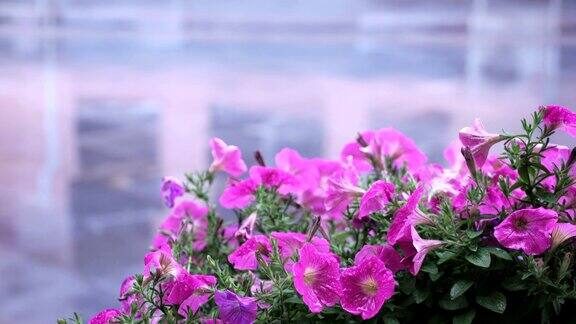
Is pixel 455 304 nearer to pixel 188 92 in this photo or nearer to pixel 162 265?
pixel 162 265

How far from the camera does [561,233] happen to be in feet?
1.90

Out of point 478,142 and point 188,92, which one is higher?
point 188,92

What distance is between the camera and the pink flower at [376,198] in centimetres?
62

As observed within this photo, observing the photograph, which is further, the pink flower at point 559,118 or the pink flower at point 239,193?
the pink flower at point 239,193

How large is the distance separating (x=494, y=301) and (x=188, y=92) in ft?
19.2

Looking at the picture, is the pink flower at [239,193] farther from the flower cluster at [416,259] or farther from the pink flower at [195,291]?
the pink flower at [195,291]

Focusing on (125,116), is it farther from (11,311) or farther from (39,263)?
(11,311)

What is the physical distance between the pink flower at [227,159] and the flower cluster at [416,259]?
83 mm

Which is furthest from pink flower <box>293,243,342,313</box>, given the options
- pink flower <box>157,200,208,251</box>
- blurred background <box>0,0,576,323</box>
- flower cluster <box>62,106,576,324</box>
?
blurred background <box>0,0,576,323</box>

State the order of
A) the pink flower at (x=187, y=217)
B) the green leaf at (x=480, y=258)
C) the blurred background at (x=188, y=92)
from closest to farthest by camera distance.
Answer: the green leaf at (x=480, y=258) < the pink flower at (x=187, y=217) < the blurred background at (x=188, y=92)

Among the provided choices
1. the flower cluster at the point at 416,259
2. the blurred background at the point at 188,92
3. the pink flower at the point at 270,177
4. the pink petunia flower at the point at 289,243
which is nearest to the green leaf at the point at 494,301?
the flower cluster at the point at 416,259

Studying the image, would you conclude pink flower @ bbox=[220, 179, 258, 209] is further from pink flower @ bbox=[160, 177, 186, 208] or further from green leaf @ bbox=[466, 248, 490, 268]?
green leaf @ bbox=[466, 248, 490, 268]

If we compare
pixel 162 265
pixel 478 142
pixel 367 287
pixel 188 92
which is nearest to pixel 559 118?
pixel 478 142

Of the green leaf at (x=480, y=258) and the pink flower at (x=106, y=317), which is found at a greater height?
the green leaf at (x=480, y=258)
